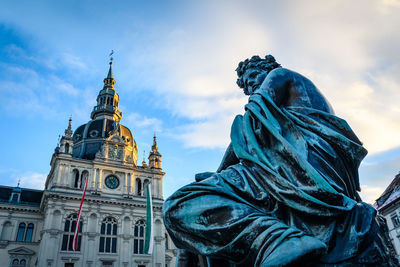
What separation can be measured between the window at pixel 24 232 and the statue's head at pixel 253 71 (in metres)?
39.6

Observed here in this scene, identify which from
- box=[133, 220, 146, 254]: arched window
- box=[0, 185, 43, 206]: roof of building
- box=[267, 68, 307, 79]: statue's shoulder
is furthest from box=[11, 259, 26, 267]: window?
box=[267, 68, 307, 79]: statue's shoulder

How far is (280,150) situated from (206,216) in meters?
0.86

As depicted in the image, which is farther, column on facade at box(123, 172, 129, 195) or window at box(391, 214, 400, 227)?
column on facade at box(123, 172, 129, 195)

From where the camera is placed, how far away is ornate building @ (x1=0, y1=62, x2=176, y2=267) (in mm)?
31875

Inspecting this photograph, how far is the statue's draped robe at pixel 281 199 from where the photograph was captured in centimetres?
209

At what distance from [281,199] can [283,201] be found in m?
0.02

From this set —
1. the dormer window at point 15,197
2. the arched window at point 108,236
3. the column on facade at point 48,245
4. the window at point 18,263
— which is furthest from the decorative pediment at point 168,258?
the dormer window at point 15,197

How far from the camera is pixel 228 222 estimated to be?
87.6 inches

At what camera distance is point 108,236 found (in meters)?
33.8

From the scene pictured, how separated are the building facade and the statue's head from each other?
25.0 meters

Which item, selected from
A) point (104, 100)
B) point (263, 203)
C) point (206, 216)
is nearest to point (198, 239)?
point (206, 216)

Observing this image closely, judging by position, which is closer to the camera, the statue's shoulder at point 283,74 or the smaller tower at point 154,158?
the statue's shoulder at point 283,74

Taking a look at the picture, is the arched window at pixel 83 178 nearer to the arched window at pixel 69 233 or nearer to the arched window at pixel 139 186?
the arched window at pixel 69 233

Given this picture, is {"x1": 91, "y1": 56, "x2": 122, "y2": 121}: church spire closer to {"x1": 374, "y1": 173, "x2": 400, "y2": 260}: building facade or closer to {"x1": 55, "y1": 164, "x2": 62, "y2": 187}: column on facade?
{"x1": 55, "y1": 164, "x2": 62, "y2": 187}: column on facade
